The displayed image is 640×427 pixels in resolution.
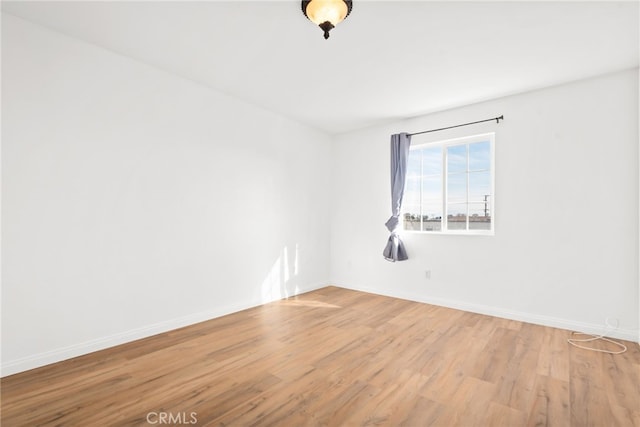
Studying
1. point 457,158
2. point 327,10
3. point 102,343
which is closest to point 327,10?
point 327,10

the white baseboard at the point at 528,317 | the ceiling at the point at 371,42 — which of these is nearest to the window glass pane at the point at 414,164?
the ceiling at the point at 371,42

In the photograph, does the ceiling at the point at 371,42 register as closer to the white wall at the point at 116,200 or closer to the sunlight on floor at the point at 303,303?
the white wall at the point at 116,200

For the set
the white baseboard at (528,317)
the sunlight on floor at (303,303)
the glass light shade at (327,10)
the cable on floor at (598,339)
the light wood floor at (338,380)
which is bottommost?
the light wood floor at (338,380)

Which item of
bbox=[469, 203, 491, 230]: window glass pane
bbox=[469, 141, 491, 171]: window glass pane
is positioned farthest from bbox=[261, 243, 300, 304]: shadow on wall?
bbox=[469, 141, 491, 171]: window glass pane

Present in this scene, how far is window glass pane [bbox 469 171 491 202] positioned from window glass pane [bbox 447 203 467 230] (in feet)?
0.55

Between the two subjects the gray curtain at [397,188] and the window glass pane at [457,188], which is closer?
the window glass pane at [457,188]

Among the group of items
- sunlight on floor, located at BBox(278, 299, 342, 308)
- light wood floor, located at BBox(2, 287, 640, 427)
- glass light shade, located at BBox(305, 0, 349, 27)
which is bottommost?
light wood floor, located at BBox(2, 287, 640, 427)

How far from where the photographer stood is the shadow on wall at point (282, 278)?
4.20 meters

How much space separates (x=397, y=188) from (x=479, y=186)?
1.07 metres

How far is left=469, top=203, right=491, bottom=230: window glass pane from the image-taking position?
3812mm

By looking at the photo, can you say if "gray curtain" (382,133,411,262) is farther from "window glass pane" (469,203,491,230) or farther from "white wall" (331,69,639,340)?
"window glass pane" (469,203,491,230)

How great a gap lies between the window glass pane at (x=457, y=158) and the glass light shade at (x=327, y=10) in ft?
8.82

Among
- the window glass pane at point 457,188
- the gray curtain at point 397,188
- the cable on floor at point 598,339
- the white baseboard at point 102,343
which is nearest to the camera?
the white baseboard at point 102,343

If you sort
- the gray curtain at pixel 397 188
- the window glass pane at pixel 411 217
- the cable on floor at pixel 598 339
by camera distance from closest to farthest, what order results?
1. the cable on floor at pixel 598 339
2. the gray curtain at pixel 397 188
3. the window glass pane at pixel 411 217
